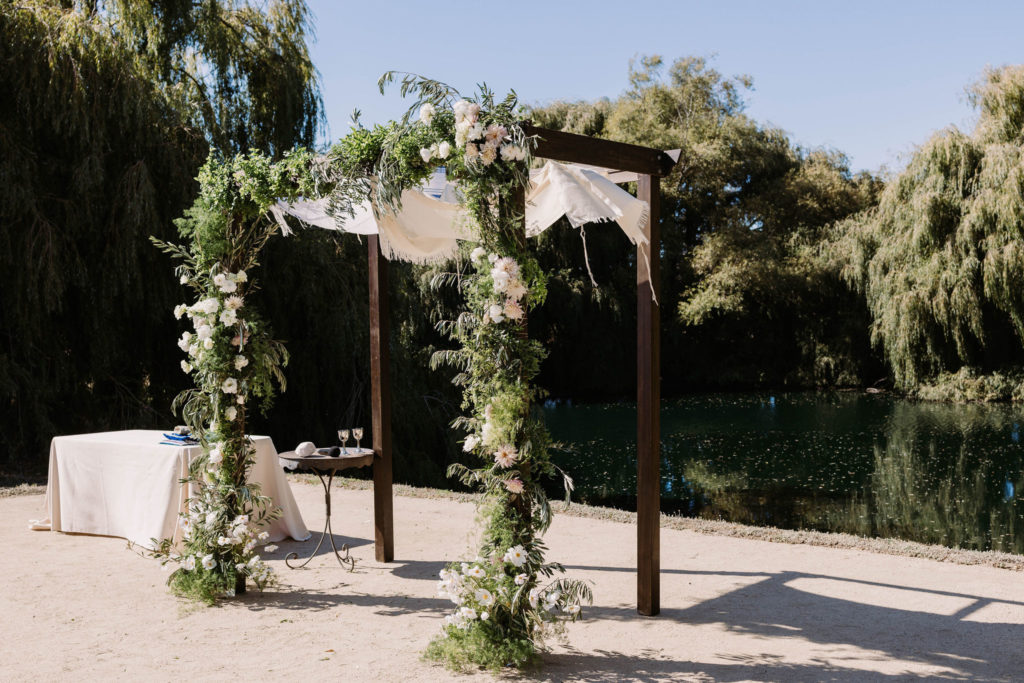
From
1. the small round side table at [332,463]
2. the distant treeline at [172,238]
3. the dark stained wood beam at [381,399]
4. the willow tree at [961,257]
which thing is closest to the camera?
the small round side table at [332,463]

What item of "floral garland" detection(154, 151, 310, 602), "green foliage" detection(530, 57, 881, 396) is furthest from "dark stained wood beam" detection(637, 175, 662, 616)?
"green foliage" detection(530, 57, 881, 396)

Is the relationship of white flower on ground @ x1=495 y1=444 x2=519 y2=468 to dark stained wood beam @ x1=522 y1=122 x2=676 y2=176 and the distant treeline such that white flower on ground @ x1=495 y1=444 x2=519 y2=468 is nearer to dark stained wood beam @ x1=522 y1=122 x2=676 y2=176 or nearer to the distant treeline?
dark stained wood beam @ x1=522 y1=122 x2=676 y2=176

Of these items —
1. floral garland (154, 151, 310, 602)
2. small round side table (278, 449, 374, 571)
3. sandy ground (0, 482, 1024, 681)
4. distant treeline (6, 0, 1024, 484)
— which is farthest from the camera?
distant treeline (6, 0, 1024, 484)

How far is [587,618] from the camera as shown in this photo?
427 centimetres

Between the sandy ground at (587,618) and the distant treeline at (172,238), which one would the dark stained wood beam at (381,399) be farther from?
the distant treeline at (172,238)

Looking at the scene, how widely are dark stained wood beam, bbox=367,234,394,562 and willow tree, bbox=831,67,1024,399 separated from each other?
12455mm

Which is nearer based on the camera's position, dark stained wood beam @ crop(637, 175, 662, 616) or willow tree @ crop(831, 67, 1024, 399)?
dark stained wood beam @ crop(637, 175, 662, 616)

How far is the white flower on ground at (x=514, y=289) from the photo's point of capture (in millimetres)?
3594

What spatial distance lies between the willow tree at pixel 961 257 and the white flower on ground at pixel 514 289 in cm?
1331

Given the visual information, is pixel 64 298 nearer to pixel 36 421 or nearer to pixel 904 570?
pixel 36 421

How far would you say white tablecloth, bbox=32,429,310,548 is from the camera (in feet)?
17.9

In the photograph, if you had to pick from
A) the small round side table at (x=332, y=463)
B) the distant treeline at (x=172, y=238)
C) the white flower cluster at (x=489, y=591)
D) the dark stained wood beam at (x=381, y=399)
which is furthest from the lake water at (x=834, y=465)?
the white flower cluster at (x=489, y=591)

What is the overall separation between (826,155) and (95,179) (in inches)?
798

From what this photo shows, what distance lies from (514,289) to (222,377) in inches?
73.7
